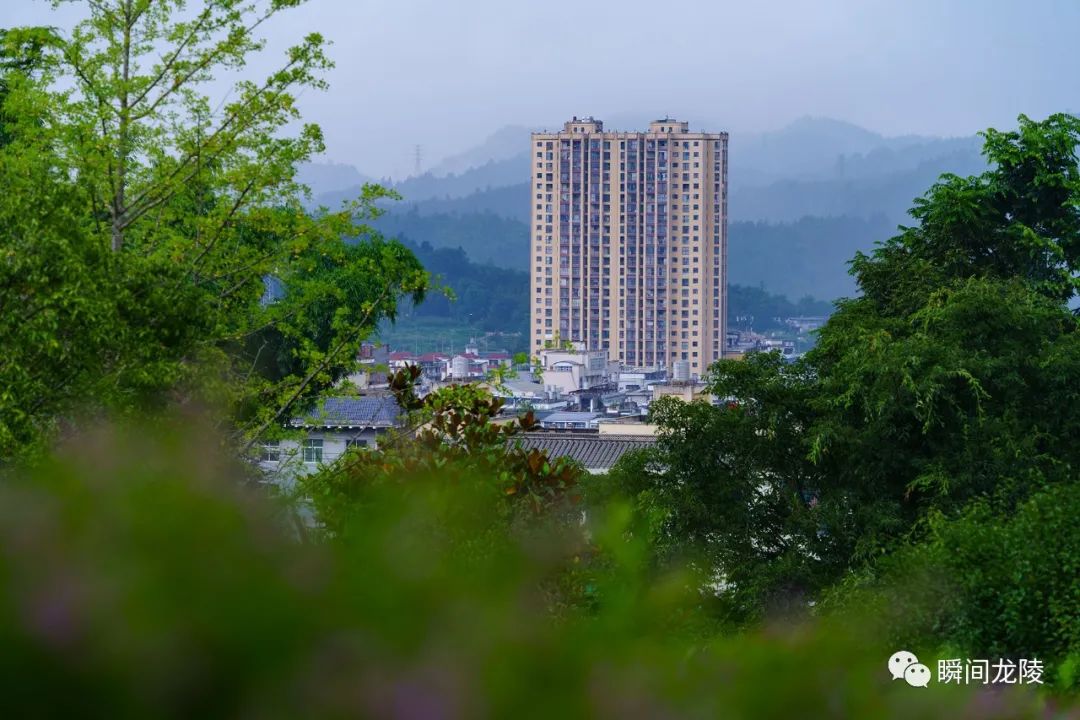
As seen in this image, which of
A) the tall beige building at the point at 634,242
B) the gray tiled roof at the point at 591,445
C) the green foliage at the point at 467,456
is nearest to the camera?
the green foliage at the point at 467,456

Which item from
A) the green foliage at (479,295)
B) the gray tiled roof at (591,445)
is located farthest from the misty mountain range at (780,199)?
the gray tiled roof at (591,445)

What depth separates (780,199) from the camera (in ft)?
385

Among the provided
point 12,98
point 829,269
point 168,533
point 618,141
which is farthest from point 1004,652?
point 829,269

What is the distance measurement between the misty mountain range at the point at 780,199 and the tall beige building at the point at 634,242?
29.6ft

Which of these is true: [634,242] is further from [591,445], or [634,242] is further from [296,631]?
[296,631]

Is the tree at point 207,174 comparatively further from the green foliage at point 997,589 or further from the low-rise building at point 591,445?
the low-rise building at point 591,445

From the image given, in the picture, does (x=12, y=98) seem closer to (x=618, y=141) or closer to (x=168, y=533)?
(x=168, y=533)

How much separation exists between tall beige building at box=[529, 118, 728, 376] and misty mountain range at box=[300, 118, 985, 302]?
9.03 meters

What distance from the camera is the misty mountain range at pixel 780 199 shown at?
85.5 m

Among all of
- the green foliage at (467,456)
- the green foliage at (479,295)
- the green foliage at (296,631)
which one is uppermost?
the green foliage at (296,631)

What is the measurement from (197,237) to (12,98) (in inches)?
36.7

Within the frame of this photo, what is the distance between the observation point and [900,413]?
8.64 metres

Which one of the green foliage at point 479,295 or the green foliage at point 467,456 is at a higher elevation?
the green foliage at point 467,456

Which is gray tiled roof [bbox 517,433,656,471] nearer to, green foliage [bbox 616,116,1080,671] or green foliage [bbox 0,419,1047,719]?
green foliage [bbox 616,116,1080,671]
